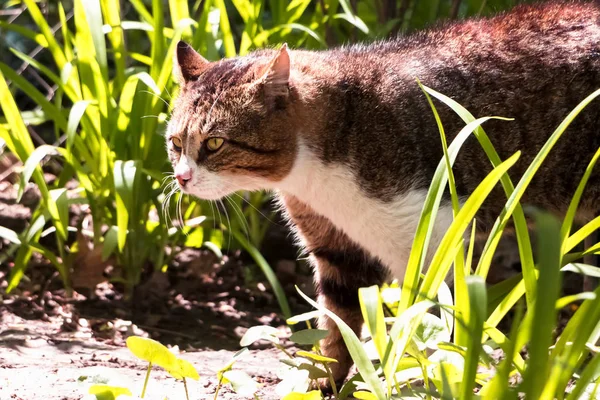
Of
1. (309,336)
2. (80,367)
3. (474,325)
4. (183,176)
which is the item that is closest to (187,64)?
(183,176)

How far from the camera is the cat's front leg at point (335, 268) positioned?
2510 millimetres

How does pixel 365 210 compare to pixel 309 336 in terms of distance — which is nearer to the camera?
pixel 309 336

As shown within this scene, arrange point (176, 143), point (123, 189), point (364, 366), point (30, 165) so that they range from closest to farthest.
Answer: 1. point (364, 366)
2. point (176, 143)
3. point (30, 165)
4. point (123, 189)

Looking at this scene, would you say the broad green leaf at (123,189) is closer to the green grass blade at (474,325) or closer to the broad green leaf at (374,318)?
the broad green leaf at (374,318)

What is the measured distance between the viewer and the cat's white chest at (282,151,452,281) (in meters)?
2.28

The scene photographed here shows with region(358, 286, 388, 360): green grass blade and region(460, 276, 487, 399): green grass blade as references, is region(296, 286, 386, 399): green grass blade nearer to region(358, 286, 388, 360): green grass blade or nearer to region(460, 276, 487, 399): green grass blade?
region(358, 286, 388, 360): green grass blade

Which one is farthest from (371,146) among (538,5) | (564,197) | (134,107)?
(134,107)

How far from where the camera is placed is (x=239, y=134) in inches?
92.2

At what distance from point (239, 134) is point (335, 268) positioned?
21.1 inches

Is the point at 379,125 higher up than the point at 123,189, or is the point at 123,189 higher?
the point at 379,125

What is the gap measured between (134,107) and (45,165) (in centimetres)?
131

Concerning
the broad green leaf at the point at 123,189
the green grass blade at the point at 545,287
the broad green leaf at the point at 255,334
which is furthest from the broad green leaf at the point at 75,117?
the green grass blade at the point at 545,287

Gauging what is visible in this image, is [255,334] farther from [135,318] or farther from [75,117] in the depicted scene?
[135,318]

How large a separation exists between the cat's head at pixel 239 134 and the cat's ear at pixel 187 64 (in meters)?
0.15
